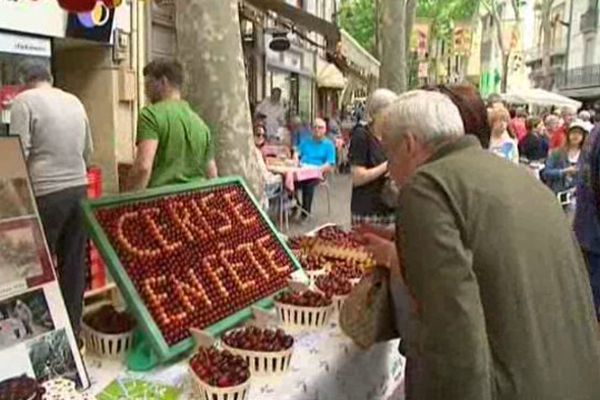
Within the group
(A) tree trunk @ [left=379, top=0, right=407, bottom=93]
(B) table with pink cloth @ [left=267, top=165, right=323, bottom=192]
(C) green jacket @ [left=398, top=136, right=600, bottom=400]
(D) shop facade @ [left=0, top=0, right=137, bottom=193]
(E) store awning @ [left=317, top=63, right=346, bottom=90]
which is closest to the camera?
(C) green jacket @ [left=398, top=136, right=600, bottom=400]

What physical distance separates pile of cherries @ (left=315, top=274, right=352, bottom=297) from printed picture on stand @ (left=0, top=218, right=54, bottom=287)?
1.19 m

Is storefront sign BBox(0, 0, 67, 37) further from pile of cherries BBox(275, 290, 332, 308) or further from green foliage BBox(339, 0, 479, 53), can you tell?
green foliage BBox(339, 0, 479, 53)

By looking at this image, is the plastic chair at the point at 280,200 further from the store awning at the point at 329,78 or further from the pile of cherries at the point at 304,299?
the store awning at the point at 329,78

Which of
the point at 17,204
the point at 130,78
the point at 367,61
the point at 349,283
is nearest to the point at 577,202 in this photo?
the point at 349,283

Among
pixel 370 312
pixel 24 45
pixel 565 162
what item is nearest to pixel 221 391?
pixel 370 312

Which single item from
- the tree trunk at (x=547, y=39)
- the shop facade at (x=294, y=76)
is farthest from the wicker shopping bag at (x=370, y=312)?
the tree trunk at (x=547, y=39)

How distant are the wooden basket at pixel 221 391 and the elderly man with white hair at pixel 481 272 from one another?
453mm

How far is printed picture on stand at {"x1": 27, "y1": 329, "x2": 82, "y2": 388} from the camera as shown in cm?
190

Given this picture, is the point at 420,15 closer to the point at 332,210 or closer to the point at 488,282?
the point at 332,210

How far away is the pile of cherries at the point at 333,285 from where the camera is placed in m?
2.90

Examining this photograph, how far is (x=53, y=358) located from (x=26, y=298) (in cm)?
17

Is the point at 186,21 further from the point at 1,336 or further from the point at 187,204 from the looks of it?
the point at 1,336

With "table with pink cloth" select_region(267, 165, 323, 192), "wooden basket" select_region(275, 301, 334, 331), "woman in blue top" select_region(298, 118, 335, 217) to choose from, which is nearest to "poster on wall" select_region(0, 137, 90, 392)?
"wooden basket" select_region(275, 301, 334, 331)

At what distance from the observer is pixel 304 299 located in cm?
276
